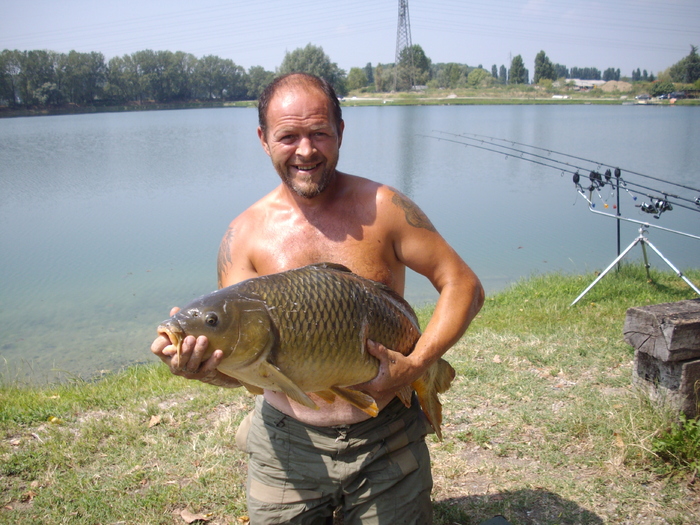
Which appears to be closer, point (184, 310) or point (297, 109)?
point (184, 310)

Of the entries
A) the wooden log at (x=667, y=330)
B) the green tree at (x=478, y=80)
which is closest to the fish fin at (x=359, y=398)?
the wooden log at (x=667, y=330)

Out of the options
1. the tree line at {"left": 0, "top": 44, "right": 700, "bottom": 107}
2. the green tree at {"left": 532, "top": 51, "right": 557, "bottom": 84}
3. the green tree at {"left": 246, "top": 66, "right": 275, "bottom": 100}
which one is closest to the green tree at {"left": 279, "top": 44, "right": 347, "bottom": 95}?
the tree line at {"left": 0, "top": 44, "right": 700, "bottom": 107}

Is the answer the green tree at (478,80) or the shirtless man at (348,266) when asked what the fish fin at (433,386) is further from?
the green tree at (478,80)

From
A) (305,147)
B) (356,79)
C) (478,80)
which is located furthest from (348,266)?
(478,80)

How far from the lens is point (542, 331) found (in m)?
5.41

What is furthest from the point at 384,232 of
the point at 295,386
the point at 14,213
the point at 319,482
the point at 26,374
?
the point at 14,213

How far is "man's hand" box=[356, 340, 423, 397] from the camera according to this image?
74.4 inches

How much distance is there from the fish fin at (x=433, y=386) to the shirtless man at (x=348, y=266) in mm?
123

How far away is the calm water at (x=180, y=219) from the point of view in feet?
25.0

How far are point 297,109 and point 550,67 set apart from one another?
106048 mm

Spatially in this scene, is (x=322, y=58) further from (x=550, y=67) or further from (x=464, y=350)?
(x=550, y=67)

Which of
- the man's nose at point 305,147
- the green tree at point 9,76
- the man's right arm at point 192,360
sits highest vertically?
the green tree at point 9,76

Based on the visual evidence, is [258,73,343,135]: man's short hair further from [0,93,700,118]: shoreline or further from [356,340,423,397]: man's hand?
[0,93,700,118]: shoreline

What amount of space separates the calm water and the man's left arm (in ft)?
16.2
